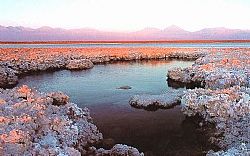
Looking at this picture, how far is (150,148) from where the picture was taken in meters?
12.9

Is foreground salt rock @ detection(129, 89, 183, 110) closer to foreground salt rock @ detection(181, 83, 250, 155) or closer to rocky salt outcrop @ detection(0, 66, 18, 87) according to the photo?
foreground salt rock @ detection(181, 83, 250, 155)

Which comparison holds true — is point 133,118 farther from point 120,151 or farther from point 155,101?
point 120,151

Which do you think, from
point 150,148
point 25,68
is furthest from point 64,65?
point 150,148

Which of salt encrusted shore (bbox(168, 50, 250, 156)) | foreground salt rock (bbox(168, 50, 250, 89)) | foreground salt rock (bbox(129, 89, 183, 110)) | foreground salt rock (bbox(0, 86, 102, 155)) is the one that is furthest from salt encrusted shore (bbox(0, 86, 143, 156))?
foreground salt rock (bbox(168, 50, 250, 89))

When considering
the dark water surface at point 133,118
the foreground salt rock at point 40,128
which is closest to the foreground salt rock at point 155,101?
the dark water surface at point 133,118

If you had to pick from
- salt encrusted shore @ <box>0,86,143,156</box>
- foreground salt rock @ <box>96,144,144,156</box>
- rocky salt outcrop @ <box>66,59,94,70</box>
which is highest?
salt encrusted shore @ <box>0,86,143,156</box>

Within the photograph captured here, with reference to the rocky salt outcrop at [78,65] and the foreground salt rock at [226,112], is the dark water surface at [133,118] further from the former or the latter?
the rocky salt outcrop at [78,65]

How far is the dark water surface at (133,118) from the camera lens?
13320 mm

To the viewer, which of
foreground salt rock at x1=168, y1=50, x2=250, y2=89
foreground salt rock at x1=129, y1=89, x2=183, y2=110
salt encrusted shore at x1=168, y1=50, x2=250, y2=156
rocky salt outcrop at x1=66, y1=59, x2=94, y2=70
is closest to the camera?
salt encrusted shore at x1=168, y1=50, x2=250, y2=156

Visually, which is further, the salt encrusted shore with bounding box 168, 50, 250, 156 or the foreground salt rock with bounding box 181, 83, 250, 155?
the foreground salt rock with bounding box 181, 83, 250, 155

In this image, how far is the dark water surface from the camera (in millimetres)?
Answer: 13320

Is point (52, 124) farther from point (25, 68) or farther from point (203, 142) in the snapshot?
point (25, 68)

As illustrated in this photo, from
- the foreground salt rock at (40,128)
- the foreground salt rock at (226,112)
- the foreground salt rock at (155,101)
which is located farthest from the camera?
the foreground salt rock at (155,101)

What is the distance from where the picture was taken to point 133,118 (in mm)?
16984
